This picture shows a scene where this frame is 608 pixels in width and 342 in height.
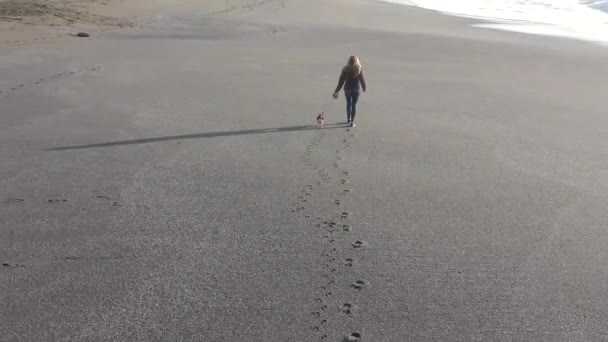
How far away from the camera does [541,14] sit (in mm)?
31312

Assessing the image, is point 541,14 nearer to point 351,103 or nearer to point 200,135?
point 351,103

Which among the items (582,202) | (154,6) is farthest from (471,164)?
(154,6)

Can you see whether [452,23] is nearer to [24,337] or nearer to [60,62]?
[60,62]

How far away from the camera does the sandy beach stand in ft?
17.0

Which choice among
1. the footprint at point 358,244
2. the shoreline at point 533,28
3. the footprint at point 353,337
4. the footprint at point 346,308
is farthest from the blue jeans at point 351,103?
the shoreline at point 533,28

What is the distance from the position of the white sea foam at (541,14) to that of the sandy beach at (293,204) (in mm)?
10514

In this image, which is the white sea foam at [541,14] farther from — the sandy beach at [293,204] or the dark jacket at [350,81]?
the dark jacket at [350,81]

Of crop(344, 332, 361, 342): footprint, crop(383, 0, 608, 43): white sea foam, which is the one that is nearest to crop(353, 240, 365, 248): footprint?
crop(344, 332, 361, 342): footprint

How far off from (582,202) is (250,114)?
605 centimetres

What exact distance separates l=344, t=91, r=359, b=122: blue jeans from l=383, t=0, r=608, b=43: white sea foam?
626 inches

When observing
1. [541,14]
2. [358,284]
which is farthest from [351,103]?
[541,14]

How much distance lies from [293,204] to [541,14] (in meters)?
28.2

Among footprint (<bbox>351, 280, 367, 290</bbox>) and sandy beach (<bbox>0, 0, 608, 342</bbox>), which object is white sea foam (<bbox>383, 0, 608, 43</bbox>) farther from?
footprint (<bbox>351, 280, 367, 290</bbox>)

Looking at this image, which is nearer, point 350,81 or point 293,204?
point 293,204
